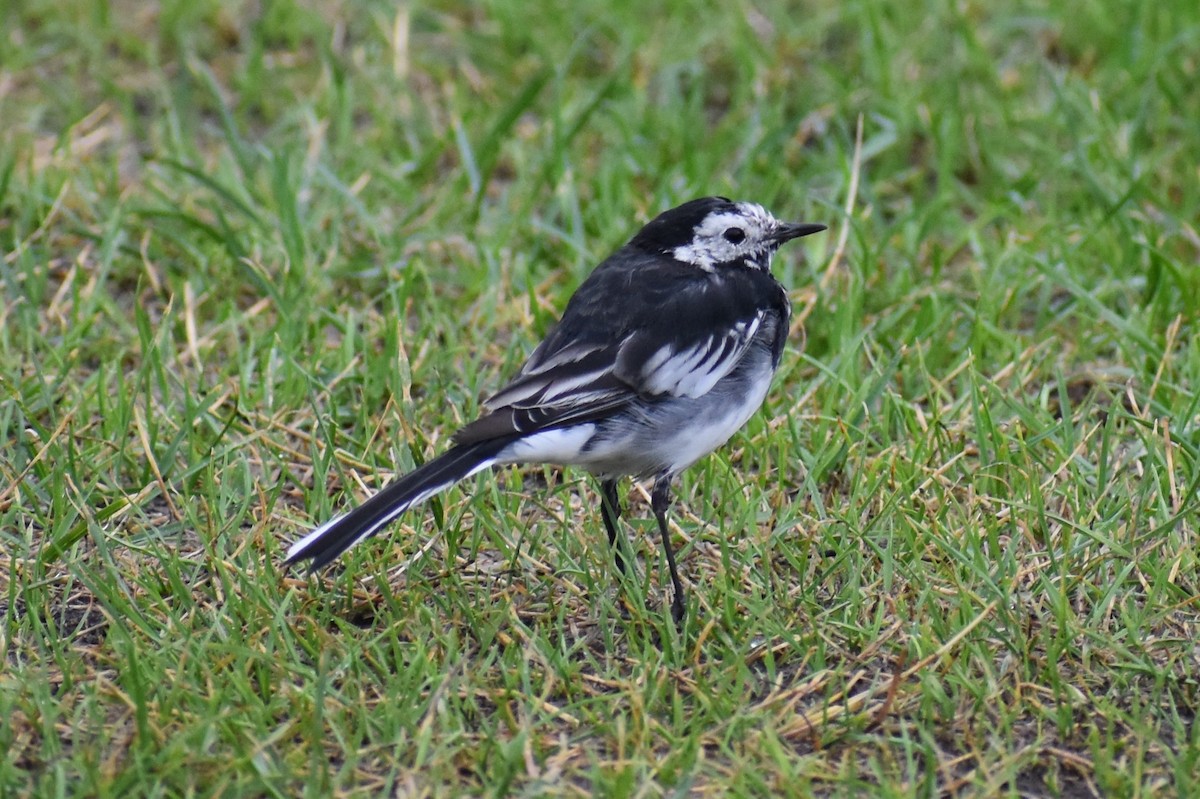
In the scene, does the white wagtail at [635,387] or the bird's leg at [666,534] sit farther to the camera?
the bird's leg at [666,534]

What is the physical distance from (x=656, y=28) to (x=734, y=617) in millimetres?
4661

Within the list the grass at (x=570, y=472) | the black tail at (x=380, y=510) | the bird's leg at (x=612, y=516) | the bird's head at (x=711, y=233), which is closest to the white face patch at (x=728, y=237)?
the bird's head at (x=711, y=233)

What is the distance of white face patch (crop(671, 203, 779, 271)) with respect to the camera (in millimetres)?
5438

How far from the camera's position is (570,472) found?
562cm

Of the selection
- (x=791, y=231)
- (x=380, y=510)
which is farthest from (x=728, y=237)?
(x=380, y=510)

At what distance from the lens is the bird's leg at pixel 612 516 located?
16.3ft

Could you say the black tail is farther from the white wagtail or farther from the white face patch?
the white face patch

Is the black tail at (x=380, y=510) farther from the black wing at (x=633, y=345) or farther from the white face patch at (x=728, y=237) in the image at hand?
the white face patch at (x=728, y=237)

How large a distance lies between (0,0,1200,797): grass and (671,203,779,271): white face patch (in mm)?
586

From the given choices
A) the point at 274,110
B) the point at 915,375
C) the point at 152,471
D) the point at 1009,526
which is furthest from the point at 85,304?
the point at 1009,526

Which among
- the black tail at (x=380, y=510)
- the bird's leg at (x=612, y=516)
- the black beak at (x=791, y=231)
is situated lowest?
the bird's leg at (x=612, y=516)

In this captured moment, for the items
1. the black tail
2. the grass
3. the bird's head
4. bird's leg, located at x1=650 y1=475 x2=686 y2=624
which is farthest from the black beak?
the black tail

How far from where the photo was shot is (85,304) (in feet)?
21.0

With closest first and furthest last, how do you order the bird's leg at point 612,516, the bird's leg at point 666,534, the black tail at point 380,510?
the black tail at point 380,510 < the bird's leg at point 666,534 < the bird's leg at point 612,516
